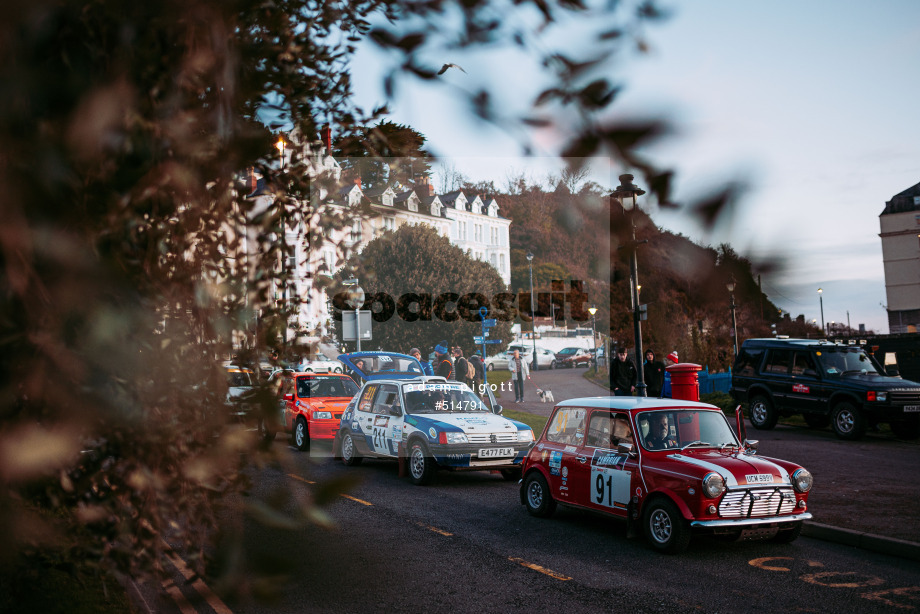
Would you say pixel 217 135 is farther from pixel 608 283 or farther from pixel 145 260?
pixel 608 283

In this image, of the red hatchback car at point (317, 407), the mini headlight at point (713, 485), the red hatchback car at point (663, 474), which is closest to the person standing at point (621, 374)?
the red hatchback car at point (317, 407)

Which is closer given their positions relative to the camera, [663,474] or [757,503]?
[757,503]

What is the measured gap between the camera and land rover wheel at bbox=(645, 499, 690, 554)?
303 inches

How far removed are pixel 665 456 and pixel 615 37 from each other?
7.48 m

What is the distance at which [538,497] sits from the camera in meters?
9.82

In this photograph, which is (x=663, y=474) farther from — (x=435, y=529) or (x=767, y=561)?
(x=435, y=529)

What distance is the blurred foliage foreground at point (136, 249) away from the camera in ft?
4.17

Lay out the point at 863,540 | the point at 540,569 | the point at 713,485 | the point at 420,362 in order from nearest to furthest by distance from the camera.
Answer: the point at 540,569
the point at 713,485
the point at 863,540
the point at 420,362

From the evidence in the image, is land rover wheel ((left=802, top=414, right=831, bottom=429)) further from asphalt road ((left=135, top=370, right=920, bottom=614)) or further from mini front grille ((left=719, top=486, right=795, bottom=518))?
mini front grille ((left=719, top=486, right=795, bottom=518))

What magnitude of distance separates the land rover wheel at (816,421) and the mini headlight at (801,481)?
11.7m

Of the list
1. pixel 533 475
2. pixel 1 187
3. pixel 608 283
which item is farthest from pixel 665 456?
pixel 1 187

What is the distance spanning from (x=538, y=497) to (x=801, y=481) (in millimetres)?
3116

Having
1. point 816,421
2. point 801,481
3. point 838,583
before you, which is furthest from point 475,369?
point 838,583

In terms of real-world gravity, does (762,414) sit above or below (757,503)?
above
